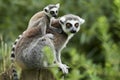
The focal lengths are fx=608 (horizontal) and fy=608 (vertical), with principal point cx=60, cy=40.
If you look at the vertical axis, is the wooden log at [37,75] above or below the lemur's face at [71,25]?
below

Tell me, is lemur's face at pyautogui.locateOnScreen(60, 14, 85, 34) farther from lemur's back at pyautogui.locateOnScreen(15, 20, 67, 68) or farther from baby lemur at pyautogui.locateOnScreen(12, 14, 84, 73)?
lemur's back at pyautogui.locateOnScreen(15, 20, 67, 68)

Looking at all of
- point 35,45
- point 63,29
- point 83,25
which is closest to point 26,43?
point 35,45

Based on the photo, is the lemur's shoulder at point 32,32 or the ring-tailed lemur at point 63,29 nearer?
the lemur's shoulder at point 32,32

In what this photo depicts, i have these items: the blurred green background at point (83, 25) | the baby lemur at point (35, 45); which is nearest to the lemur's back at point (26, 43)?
the baby lemur at point (35, 45)

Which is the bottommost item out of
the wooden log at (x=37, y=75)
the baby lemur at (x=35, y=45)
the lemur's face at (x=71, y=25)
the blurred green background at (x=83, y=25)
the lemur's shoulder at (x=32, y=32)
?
the wooden log at (x=37, y=75)

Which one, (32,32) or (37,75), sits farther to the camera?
(32,32)

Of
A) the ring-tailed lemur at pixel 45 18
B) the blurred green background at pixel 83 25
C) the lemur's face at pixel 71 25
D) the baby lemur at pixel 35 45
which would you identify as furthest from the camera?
the blurred green background at pixel 83 25

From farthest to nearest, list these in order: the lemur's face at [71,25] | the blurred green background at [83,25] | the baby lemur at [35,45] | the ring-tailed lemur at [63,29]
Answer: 1. the blurred green background at [83,25]
2. the lemur's face at [71,25]
3. the ring-tailed lemur at [63,29]
4. the baby lemur at [35,45]

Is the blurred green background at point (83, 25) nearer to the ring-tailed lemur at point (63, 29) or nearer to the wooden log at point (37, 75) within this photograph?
the ring-tailed lemur at point (63, 29)

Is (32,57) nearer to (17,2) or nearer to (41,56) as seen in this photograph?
(41,56)

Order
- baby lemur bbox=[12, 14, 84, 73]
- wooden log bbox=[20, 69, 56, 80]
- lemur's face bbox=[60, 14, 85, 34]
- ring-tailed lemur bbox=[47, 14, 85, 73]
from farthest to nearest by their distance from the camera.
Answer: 1. lemur's face bbox=[60, 14, 85, 34]
2. ring-tailed lemur bbox=[47, 14, 85, 73]
3. baby lemur bbox=[12, 14, 84, 73]
4. wooden log bbox=[20, 69, 56, 80]

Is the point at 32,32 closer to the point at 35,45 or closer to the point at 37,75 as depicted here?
the point at 35,45

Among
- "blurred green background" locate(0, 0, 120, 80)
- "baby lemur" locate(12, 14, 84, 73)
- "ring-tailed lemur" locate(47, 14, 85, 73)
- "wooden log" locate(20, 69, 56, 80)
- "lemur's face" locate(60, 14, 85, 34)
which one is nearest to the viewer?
"wooden log" locate(20, 69, 56, 80)

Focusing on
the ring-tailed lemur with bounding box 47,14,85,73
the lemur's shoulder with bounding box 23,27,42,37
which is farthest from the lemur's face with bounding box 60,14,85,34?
the lemur's shoulder with bounding box 23,27,42,37
